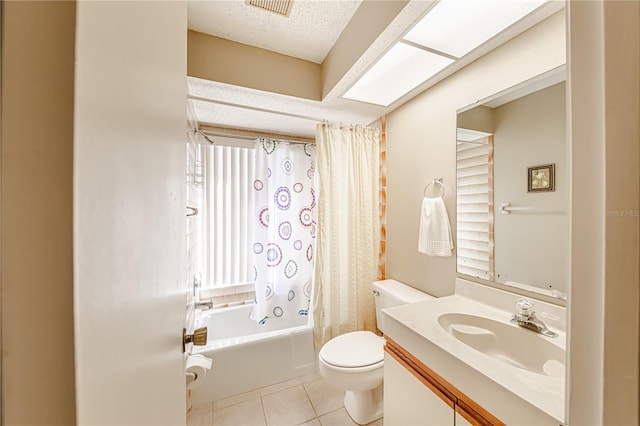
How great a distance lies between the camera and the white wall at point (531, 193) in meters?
0.96

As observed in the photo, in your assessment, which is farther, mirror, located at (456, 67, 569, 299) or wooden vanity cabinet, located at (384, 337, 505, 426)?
mirror, located at (456, 67, 569, 299)

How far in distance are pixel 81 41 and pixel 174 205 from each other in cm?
42

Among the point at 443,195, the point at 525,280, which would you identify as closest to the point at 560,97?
the point at 443,195

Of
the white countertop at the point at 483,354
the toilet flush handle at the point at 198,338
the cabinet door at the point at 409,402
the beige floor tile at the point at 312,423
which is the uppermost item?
the toilet flush handle at the point at 198,338

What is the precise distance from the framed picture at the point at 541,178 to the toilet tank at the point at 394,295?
85 centimetres

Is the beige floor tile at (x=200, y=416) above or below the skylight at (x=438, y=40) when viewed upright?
below

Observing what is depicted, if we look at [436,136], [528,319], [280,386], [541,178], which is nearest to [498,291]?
[528,319]

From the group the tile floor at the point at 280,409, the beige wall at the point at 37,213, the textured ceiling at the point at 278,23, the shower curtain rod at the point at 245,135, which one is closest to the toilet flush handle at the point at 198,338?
the beige wall at the point at 37,213

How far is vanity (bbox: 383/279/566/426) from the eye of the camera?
0.64 metres

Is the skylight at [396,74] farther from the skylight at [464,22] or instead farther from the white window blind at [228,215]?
the white window blind at [228,215]

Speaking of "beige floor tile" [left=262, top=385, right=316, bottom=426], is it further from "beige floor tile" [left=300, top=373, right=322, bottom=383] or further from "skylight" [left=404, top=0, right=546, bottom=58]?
"skylight" [left=404, top=0, right=546, bottom=58]

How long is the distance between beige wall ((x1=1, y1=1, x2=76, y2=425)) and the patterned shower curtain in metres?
2.19

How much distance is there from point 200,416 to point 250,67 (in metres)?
2.31

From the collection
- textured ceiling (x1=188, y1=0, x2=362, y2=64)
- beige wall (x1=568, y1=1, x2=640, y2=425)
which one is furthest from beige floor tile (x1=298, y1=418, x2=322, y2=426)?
textured ceiling (x1=188, y1=0, x2=362, y2=64)
